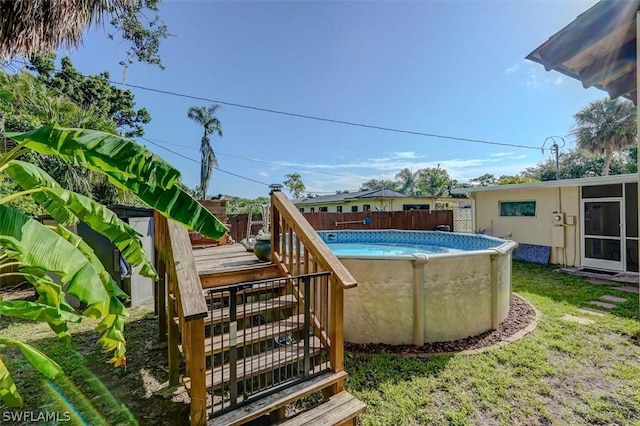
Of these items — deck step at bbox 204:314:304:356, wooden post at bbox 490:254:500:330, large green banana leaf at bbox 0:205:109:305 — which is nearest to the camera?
large green banana leaf at bbox 0:205:109:305

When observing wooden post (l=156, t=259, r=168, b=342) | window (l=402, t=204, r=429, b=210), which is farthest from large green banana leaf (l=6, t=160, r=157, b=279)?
window (l=402, t=204, r=429, b=210)

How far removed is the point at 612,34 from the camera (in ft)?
6.40

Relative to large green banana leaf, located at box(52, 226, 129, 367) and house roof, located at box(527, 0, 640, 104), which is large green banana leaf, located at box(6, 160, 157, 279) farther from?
house roof, located at box(527, 0, 640, 104)

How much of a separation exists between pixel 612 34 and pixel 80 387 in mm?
5944

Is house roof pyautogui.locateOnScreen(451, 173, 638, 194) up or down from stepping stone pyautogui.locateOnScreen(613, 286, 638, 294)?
up

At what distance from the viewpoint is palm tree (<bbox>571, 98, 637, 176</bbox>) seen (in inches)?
770

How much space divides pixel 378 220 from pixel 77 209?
611 inches

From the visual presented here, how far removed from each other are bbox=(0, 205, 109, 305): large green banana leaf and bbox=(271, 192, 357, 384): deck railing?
193 centimetres

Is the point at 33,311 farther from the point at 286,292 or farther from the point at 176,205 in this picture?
the point at 286,292

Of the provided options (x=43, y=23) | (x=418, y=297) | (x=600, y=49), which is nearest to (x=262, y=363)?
(x=418, y=297)

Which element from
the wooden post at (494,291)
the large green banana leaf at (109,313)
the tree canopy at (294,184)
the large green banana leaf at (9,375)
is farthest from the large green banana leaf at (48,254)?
the tree canopy at (294,184)

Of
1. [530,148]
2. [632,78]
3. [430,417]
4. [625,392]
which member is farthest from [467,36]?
[530,148]

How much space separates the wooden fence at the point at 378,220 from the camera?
1530 centimetres

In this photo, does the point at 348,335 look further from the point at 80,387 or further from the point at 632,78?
the point at 632,78
